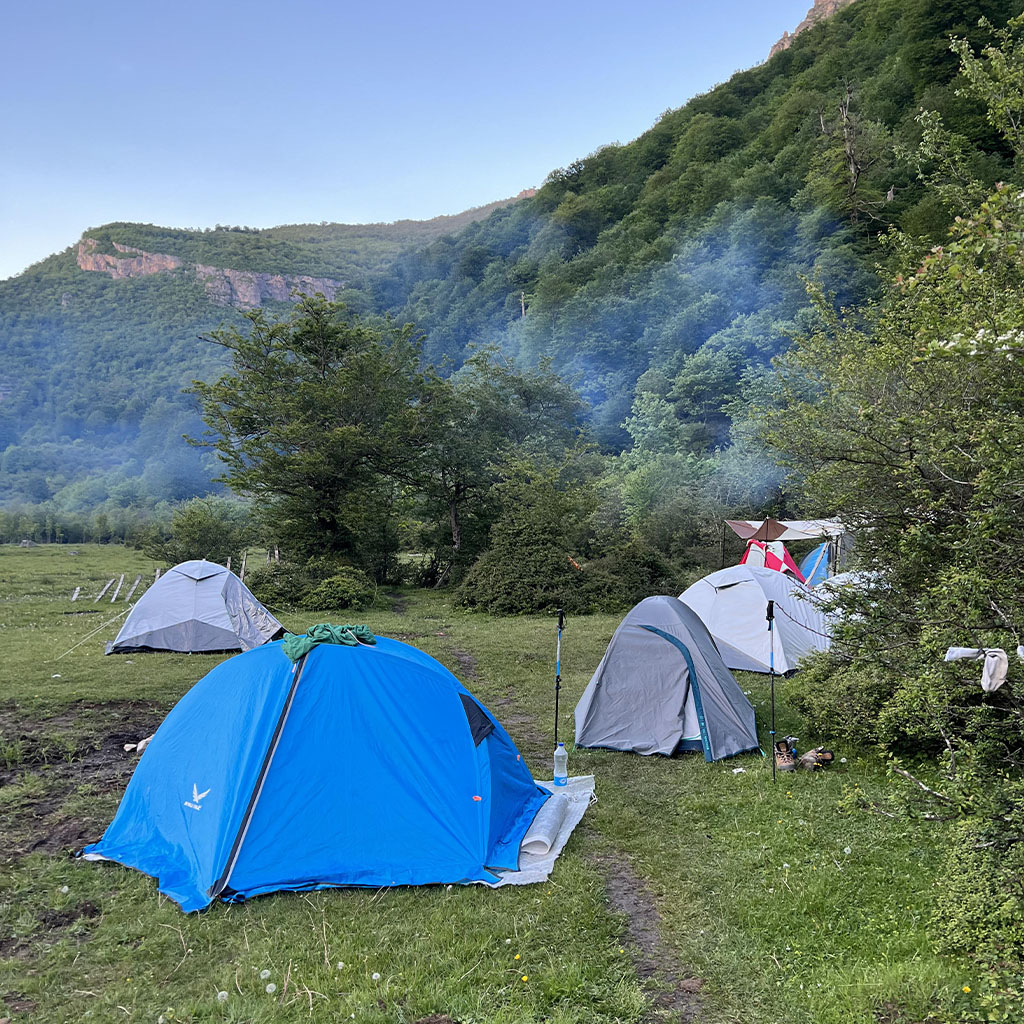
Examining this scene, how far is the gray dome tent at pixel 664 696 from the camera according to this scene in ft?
25.5

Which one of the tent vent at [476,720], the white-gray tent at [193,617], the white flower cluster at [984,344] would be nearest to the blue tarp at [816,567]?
the white-gray tent at [193,617]

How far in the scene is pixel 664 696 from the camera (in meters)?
8.00

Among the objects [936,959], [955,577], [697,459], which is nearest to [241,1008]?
[936,959]

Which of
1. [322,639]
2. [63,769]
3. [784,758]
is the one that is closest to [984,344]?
[322,639]

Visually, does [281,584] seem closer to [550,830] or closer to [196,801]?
[196,801]

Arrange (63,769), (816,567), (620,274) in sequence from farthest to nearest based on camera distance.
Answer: (620,274) < (816,567) < (63,769)

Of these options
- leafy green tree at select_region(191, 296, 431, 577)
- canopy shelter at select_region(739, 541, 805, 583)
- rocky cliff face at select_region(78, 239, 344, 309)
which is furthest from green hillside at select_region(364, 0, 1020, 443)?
rocky cliff face at select_region(78, 239, 344, 309)

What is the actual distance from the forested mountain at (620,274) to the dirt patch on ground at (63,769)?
1070cm

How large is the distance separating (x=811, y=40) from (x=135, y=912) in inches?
3252

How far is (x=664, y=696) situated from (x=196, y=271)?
103 m

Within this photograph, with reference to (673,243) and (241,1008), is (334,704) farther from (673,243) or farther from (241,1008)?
(673,243)

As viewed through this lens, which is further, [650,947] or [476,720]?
[476,720]

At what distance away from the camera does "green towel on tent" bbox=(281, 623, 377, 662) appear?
216 inches

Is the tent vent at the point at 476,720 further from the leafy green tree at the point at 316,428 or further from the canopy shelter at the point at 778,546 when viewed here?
the leafy green tree at the point at 316,428
